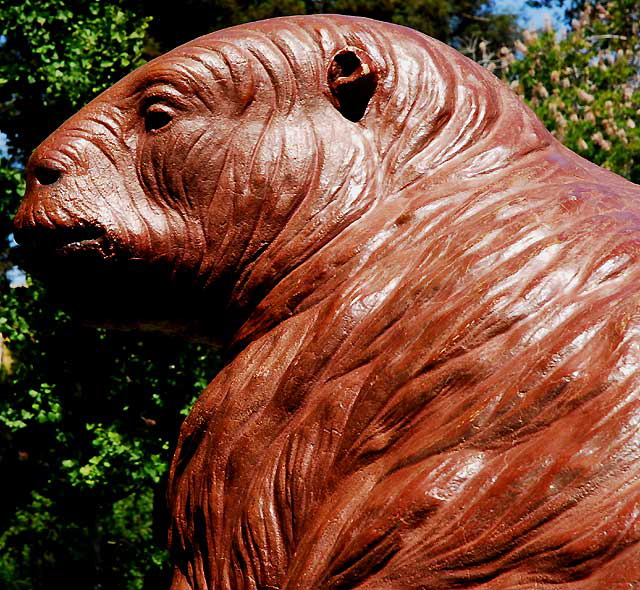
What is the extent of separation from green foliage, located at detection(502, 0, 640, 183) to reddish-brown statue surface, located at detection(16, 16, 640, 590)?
7048 mm

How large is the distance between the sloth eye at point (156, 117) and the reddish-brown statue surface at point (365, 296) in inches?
0.4

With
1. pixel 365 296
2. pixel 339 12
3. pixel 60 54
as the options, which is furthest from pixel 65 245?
pixel 339 12

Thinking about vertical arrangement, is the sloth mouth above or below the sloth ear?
below

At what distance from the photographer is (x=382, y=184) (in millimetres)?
2223

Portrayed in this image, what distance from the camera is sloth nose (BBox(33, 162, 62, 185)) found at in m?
2.32

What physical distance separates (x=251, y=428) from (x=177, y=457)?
12.1 inches

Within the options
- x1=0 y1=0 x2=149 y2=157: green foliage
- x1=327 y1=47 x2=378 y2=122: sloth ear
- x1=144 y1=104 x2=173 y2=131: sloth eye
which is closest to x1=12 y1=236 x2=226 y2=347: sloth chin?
x1=144 y1=104 x2=173 y2=131: sloth eye

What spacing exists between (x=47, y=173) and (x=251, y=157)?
49 centimetres

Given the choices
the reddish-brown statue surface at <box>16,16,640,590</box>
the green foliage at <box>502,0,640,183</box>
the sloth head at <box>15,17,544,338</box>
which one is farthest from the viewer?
Answer: the green foliage at <box>502,0,640,183</box>

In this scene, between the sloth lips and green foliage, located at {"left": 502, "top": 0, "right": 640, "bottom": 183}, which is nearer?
the sloth lips

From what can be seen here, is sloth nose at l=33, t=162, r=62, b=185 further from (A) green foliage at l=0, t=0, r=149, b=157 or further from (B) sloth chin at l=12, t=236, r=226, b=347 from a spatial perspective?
(A) green foliage at l=0, t=0, r=149, b=157

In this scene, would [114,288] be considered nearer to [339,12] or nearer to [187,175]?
[187,175]

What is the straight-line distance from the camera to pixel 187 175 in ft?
7.45

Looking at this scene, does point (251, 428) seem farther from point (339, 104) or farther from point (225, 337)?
point (339, 104)
